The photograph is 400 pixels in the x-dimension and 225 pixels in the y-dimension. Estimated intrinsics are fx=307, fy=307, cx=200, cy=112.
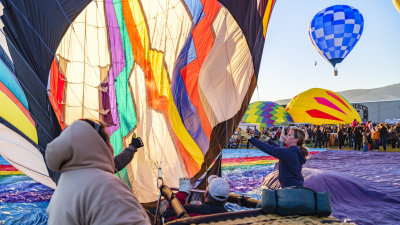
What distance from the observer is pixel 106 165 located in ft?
3.11

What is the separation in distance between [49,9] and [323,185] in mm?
4040

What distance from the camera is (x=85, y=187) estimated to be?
0.87 m

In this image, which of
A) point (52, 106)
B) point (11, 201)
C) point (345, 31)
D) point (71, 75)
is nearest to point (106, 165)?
point (52, 106)

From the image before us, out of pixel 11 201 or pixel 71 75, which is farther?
pixel 11 201

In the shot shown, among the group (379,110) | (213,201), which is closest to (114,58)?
(213,201)

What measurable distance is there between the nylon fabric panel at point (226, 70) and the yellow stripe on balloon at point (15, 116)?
1899mm

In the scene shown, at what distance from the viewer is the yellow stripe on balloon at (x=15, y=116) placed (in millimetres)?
3310

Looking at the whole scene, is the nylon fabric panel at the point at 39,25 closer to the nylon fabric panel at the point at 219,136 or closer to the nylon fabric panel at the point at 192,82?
the nylon fabric panel at the point at 192,82

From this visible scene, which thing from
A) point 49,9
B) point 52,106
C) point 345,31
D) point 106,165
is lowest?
point 106,165

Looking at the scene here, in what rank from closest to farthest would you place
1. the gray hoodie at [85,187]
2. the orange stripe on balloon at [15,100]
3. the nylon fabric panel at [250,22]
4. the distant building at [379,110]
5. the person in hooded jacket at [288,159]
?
1. the gray hoodie at [85,187]
2. the person in hooded jacket at [288,159]
3. the nylon fabric panel at [250,22]
4. the orange stripe on balloon at [15,100]
5. the distant building at [379,110]

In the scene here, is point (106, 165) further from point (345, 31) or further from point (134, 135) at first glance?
point (345, 31)

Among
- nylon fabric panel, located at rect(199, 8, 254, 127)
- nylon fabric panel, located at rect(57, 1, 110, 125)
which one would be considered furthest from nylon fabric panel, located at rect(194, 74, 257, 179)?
nylon fabric panel, located at rect(57, 1, 110, 125)

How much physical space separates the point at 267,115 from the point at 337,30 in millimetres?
10707

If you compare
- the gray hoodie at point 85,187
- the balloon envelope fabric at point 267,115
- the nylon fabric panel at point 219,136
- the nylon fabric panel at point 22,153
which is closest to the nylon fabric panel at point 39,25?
the nylon fabric panel at point 22,153
